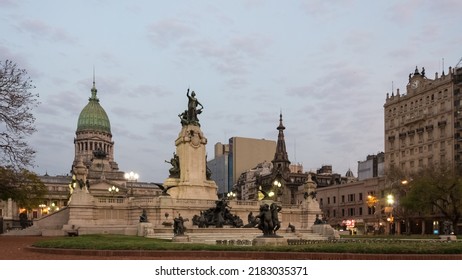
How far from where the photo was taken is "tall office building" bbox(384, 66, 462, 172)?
97.9m

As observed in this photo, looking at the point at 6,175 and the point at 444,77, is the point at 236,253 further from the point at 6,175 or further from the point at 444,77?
the point at 444,77

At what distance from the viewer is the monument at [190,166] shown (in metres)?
71.9

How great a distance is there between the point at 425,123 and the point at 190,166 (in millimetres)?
52389

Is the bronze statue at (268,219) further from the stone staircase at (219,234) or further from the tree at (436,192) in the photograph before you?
the tree at (436,192)

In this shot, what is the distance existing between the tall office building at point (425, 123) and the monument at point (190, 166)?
140ft

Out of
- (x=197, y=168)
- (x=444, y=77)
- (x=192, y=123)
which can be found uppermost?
(x=444, y=77)

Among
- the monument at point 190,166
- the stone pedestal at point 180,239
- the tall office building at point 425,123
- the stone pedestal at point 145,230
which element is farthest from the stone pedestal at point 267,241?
the tall office building at point 425,123

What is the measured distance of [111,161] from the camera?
196 meters

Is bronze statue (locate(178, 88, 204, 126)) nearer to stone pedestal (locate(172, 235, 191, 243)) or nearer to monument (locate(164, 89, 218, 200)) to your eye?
monument (locate(164, 89, 218, 200))

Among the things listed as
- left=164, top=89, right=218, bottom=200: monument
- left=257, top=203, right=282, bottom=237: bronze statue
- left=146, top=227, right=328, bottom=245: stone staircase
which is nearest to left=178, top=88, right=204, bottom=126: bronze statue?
left=164, top=89, right=218, bottom=200: monument

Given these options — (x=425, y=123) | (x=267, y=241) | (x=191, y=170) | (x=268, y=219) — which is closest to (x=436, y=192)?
(x=191, y=170)

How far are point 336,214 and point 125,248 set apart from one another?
99.0 m

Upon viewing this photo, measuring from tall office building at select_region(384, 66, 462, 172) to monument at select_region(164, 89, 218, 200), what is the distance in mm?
42824
